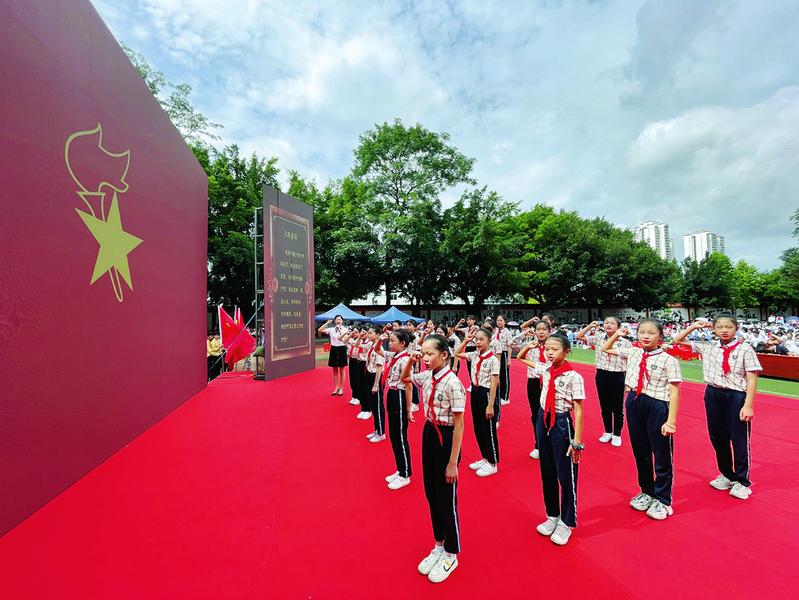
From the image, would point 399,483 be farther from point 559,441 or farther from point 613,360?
point 613,360

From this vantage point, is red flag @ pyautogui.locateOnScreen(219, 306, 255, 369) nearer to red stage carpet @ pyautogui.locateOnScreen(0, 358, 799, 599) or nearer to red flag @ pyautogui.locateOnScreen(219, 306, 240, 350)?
red flag @ pyautogui.locateOnScreen(219, 306, 240, 350)

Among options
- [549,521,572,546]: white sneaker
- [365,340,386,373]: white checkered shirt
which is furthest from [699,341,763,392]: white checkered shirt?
[365,340,386,373]: white checkered shirt

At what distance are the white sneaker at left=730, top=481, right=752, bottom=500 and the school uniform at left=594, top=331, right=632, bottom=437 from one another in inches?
52.2

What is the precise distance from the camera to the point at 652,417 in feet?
10.0

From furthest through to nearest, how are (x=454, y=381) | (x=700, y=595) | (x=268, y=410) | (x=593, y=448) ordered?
(x=268, y=410)
(x=593, y=448)
(x=454, y=381)
(x=700, y=595)

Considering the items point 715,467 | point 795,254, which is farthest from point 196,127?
point 795,254

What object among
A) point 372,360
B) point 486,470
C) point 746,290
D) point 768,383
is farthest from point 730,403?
point 746,290

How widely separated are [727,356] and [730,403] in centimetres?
43

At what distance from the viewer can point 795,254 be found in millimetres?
28078

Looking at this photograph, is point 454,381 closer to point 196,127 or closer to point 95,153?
point 95,153

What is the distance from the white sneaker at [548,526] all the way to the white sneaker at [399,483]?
1280 millimetres

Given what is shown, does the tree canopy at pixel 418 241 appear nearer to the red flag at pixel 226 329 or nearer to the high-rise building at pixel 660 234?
the red flag at pixel 226 329

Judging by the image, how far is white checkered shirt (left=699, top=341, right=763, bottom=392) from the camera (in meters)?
3.33

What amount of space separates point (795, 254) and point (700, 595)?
38463 millimetres
